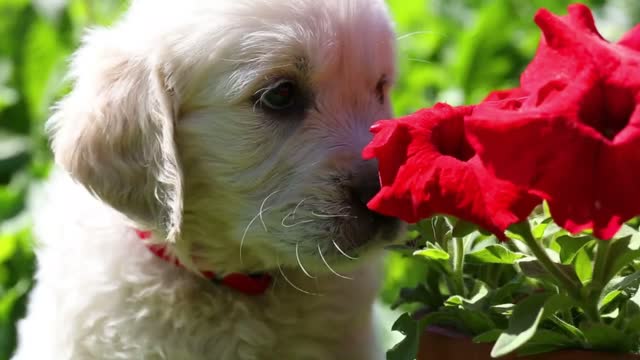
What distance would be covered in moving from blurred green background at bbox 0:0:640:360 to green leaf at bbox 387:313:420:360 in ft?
9.44

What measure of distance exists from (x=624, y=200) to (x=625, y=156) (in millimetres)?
67

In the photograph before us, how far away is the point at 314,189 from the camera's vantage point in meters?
2.23

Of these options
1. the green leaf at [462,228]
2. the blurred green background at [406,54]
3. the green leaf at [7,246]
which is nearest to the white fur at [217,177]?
the green leaf at [462,228]

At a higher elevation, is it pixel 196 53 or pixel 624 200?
pixel 624 200

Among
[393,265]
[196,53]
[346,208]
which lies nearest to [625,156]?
[346,208]

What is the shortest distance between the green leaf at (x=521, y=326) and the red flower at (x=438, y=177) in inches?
6.4

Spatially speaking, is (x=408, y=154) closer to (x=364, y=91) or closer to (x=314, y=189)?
(x=314, y=189)

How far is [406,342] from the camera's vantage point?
1781 millimetres

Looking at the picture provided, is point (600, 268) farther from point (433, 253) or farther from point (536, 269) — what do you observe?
point (433, 253)

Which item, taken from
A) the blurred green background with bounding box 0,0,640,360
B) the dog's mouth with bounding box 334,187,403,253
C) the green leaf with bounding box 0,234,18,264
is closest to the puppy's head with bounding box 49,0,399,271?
the dog's mouth with bounding box 334,187,403,253

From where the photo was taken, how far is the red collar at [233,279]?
2504 millimetres

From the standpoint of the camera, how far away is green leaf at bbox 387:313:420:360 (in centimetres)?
176

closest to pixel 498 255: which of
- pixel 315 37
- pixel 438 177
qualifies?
pixel 438 177

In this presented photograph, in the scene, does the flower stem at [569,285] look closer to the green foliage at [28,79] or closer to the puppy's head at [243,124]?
the puppy's head at [243,124]
